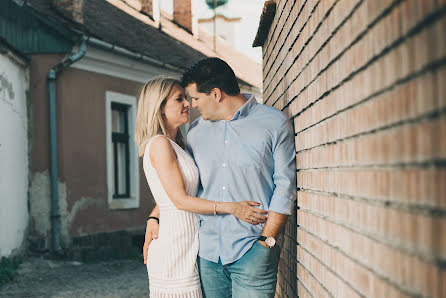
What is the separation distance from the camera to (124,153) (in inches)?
500

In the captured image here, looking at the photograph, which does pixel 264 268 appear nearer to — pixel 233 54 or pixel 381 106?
pixel 381 106

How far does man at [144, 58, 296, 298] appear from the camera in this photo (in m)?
3.10

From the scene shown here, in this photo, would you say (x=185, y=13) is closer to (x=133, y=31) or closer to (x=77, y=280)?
(x=133, y=31)

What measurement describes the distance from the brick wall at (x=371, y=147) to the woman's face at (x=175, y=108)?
763mm

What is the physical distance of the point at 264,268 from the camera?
309cm

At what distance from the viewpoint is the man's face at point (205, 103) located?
344 cm

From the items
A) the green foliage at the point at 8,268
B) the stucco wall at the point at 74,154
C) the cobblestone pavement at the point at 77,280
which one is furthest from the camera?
the stucco wall at the point at 74,154

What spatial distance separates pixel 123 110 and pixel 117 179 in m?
1.47

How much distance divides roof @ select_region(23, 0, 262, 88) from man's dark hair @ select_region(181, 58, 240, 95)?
8.12 metres

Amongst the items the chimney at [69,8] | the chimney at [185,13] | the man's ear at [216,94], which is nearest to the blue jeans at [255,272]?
the man's ear at [216,94]

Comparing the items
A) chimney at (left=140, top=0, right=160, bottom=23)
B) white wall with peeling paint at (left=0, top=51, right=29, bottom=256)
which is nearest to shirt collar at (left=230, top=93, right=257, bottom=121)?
white wall with peeling paint at (left=0, top=51, right=29, bottom=256)

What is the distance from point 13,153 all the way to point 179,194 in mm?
7083

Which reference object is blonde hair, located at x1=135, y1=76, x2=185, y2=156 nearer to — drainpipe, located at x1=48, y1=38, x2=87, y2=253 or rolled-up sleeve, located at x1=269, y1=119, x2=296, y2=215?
rolled-up sleeve, located at x1=269, y1=119, x2=296, y2=215

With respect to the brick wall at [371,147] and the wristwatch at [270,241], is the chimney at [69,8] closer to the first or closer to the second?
the brick wall at [371,147]
